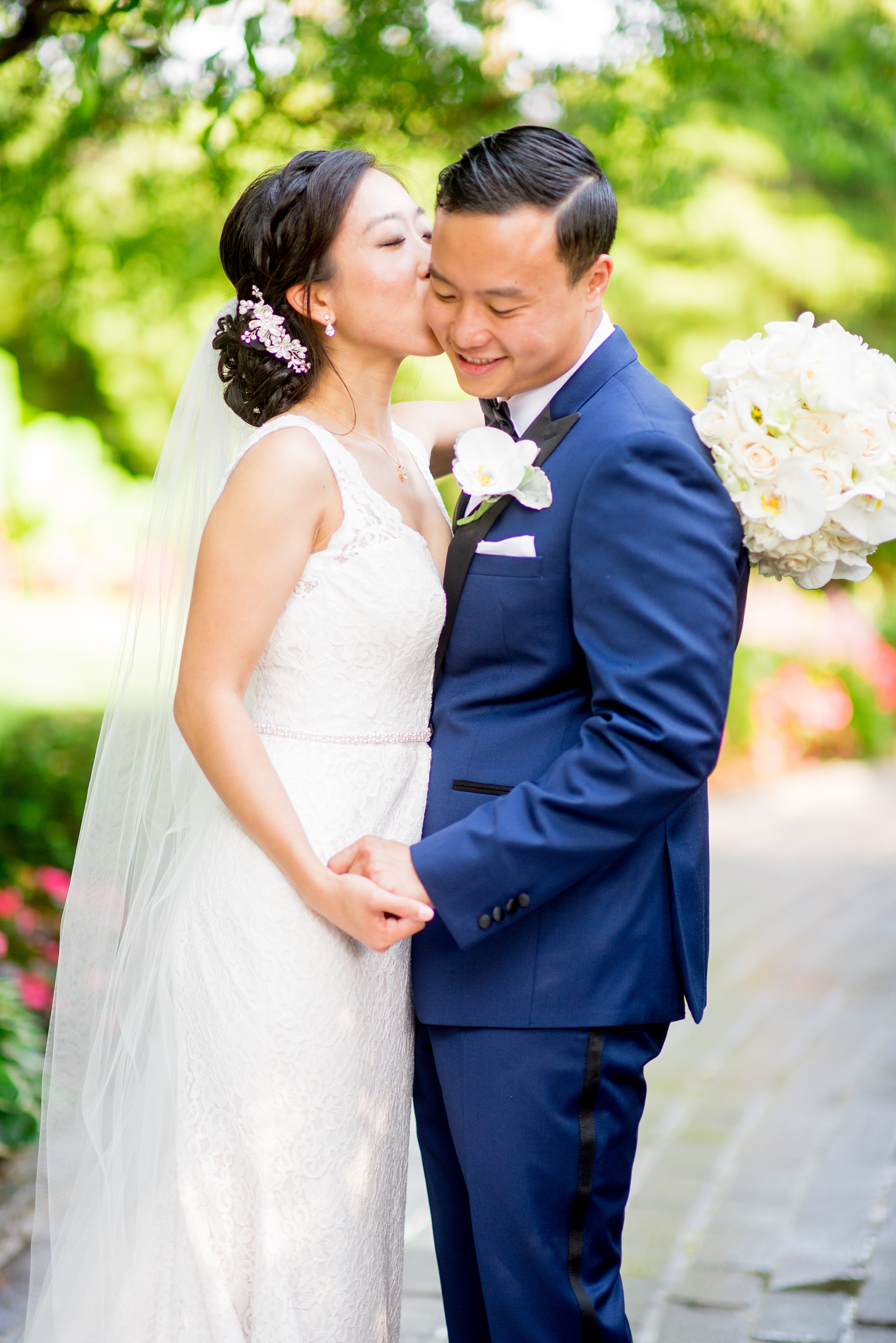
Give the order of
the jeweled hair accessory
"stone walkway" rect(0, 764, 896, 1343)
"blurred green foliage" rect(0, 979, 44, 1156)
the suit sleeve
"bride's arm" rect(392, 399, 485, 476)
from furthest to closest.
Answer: "blurred green foliage" rect(0, 979, 44, 1156) → "stone walkway" rect(0, 764, 896, 1343) → "bride's arm" rect(392, 399, 485, 476) → the jeweled hair accessory → the suit sleeve

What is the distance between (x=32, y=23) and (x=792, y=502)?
2502 mm

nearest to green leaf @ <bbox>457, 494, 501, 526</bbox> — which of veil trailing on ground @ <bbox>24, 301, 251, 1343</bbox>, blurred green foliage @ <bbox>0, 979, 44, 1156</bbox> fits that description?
veil trailing on ground @ <bbox>24, 301, 251, 1343</bbox>

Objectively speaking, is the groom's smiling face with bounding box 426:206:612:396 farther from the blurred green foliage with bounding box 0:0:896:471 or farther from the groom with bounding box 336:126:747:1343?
the blurred green foliage with bounding box 0:0:896:471

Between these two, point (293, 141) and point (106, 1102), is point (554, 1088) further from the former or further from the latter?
point (293, 141)

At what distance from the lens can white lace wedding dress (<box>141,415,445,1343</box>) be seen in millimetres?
2184

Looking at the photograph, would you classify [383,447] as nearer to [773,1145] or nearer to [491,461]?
[491,461]

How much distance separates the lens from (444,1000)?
7.22ft

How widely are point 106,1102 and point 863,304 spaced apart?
15175mm

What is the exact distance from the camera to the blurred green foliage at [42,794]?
5480 mm

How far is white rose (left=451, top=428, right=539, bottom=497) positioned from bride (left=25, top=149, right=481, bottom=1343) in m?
0.23

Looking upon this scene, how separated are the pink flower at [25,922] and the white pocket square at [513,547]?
331cm

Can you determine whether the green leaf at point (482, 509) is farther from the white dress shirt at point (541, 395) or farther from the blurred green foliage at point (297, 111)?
the blurred green foliage at point (297, 111)

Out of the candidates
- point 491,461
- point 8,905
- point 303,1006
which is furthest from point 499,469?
point 8,905

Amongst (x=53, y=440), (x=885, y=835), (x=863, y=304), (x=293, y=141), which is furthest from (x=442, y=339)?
(x=863, y=304)
